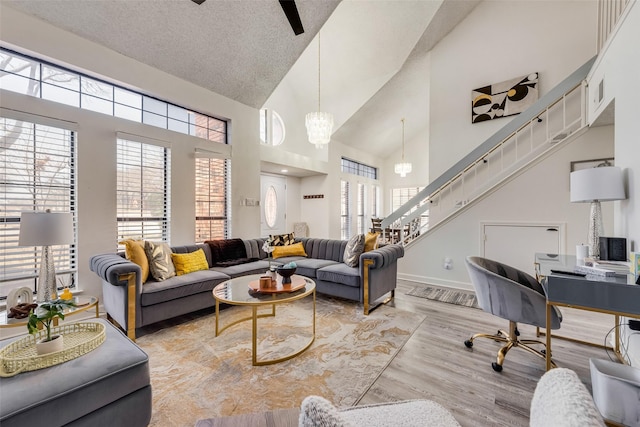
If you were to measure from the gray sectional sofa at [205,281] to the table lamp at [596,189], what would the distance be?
1.88 meters

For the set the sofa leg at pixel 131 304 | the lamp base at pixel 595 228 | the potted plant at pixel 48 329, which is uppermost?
the lamp base at pixel 595 228

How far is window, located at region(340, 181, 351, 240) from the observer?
782 cm

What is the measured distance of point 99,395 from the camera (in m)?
1.27

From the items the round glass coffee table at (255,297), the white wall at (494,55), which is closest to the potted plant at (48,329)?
the round glass coffee table at (255,297)

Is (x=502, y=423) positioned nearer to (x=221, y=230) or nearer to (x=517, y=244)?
(x=517, y=244)

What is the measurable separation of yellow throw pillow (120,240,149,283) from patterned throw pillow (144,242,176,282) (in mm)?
59

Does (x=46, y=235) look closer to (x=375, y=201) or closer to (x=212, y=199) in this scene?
(x=212, y=199)

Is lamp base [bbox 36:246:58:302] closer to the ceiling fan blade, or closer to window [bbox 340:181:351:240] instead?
the ceiling fan blade

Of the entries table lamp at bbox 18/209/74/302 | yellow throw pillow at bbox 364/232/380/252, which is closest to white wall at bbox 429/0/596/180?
yellow throw pillow at bbox 364/232/380/252

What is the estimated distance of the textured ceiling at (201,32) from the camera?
2.93 metres

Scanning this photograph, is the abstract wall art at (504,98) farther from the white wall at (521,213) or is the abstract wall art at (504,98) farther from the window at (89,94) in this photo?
the window at (89,94)

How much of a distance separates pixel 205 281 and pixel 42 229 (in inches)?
57.5

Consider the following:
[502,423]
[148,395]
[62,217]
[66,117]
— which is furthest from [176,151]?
[502,423]

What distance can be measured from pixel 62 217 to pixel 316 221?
5440mm
